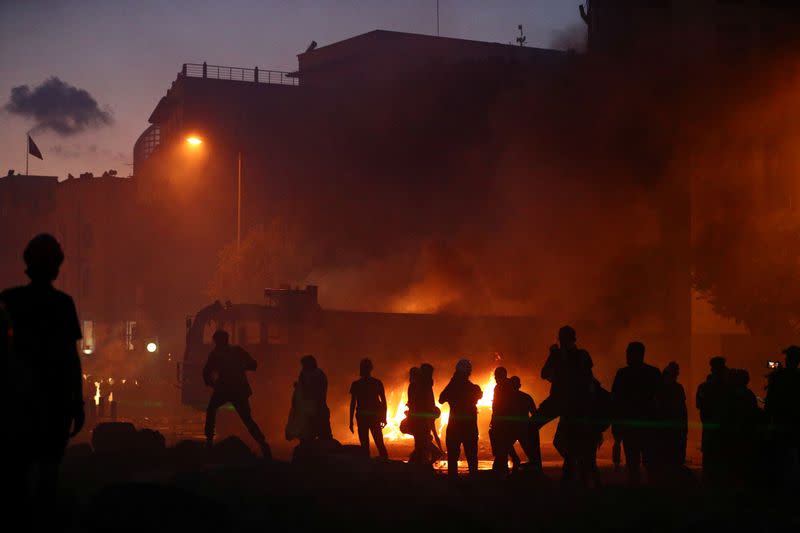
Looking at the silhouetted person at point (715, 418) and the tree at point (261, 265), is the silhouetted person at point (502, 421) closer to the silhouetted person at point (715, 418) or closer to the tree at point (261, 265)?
the silhouetted person at point (715, 418)

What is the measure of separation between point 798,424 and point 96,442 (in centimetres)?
913

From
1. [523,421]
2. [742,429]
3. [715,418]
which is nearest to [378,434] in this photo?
[523,421]

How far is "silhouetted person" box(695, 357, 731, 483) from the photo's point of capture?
12734 mm

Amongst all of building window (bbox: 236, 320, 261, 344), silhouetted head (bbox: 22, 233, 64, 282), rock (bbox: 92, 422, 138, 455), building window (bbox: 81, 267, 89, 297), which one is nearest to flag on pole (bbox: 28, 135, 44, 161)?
building window (bbox: 81, 267, 89, 297)

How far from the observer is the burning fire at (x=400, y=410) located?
23.8 meters

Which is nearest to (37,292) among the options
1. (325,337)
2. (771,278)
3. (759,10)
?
(325,337)

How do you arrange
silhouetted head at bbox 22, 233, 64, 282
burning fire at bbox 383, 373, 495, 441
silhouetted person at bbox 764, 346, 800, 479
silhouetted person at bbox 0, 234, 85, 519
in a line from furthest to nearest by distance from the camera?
burning fire at bbox 383, 373, 495, 441
silhouetted person at bbox 764, 346, 800, 479
silhouetted head at bbox 22, 233, 64, 282
silhouetted person at bbox 0, 234, 85, 519

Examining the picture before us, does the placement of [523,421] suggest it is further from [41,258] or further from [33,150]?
[33,150]

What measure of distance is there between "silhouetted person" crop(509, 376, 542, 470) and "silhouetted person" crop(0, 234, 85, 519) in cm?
863

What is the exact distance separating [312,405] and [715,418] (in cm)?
522

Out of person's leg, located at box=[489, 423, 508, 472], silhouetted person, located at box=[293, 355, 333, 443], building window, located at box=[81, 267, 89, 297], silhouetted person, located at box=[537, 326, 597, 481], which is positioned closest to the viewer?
silhouetted person, located at box=[537, 326, 597, 481]

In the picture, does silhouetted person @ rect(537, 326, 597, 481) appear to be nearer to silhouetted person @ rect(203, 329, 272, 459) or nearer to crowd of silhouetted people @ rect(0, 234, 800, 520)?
crowd of silhouetted people @ rect(0, 234, 800, 520)

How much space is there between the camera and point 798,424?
39.6 ft

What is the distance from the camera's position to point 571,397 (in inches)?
469
